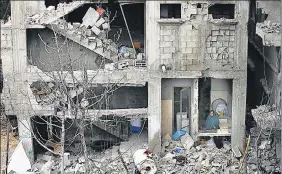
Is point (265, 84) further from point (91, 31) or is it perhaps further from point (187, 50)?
point (91, 31)

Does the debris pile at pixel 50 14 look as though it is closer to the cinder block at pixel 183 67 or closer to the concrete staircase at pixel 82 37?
the concrete staircase at pixel 82 37

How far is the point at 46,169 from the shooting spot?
96.0 ft

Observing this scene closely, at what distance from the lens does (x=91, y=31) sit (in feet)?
97.0

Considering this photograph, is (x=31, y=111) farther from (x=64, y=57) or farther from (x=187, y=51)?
(x=187, y=51)

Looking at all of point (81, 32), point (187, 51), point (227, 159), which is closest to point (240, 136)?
point (227, 159)

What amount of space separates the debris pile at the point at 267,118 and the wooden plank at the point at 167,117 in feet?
13.7

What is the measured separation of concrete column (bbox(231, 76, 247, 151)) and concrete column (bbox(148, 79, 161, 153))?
3159 millimetres

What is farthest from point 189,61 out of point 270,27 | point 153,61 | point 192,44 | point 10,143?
point 10,143

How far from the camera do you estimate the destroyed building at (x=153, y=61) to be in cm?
2898

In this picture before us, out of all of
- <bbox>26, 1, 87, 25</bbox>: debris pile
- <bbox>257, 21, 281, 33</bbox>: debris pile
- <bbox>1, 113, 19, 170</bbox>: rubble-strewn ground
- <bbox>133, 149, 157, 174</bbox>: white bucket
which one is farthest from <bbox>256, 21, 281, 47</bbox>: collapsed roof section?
<bbox>1, 113, 19, 170</bbox>: rubble-strewn ground

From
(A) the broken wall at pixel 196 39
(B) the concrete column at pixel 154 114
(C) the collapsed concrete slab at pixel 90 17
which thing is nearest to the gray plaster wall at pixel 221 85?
(A) the broken wall at pixel 196 39

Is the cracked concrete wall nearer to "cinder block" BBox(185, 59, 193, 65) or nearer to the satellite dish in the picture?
"cinder block" BBox(185, 59, 193, 65)

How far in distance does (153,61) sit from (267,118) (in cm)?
542

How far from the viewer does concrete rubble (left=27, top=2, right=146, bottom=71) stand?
1141 inches
